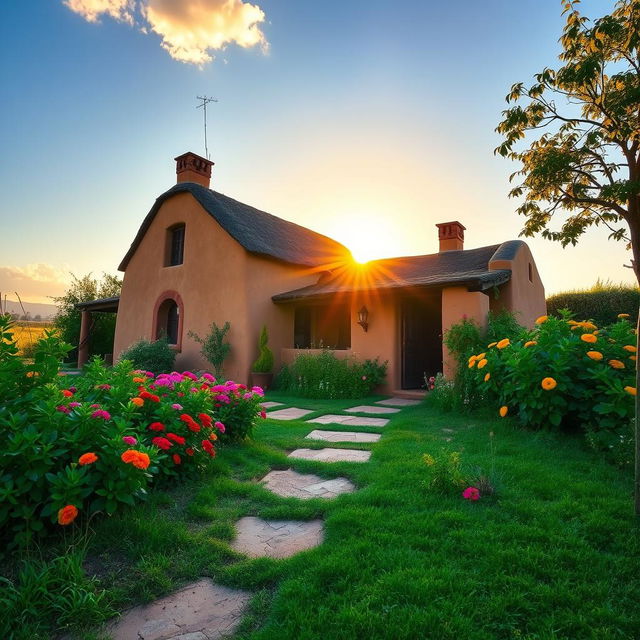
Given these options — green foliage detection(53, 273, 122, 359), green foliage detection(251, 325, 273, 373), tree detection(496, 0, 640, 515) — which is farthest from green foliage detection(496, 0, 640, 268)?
green foliage detection(53, 273, 122, 359)

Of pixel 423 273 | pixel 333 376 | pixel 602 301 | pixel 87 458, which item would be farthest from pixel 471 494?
pixel 602 301

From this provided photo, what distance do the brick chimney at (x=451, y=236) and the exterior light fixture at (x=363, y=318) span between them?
555 centimetres

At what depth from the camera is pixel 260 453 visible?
4133 millimetres

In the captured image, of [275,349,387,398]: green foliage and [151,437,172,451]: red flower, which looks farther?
[275,349,387,398]: green foliage

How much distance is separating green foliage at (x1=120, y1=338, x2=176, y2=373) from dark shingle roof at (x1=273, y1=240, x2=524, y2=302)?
3.60 metres

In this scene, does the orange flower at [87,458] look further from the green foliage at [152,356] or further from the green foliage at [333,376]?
the green foliage at [152,356]

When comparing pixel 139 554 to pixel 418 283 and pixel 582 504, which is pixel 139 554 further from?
pixel 418 283

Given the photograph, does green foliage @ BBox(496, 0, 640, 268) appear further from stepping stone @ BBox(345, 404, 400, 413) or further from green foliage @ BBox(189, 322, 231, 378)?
green foliage @ BBox(189, 322, 231, 378)

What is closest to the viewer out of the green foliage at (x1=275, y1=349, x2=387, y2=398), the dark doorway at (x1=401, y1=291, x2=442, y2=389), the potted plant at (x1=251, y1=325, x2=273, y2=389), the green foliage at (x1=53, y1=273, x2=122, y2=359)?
the green foliage at (x1=275, y1=349, x2=387, y2=398)

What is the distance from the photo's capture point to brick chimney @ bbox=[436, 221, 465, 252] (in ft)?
44.1

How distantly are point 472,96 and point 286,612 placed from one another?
27.0ft

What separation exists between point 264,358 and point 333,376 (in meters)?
2.13

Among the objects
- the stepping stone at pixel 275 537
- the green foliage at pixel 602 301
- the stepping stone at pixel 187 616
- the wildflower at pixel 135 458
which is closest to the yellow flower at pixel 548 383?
the stepping stone at pixel 275 537

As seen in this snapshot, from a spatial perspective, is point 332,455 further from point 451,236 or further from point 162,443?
point 451,236
